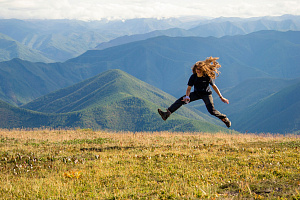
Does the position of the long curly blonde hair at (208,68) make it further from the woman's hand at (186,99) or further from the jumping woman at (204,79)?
the woman's hand at (186,99)

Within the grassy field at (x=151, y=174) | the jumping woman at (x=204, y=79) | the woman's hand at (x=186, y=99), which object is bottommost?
the grassy field at (x=151, y=174)

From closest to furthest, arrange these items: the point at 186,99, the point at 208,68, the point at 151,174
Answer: the point at 151,174 < the point at 208,68 < the point at 186,99

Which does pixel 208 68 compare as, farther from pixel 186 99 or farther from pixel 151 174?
pixel 151 174

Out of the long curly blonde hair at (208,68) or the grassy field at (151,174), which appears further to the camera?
the long curly blonde hair at (208,68)

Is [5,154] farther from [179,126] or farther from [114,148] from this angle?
[179,126]

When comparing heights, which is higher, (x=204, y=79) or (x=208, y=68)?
(x=208, y=68)

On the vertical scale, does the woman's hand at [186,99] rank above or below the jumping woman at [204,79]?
A: below

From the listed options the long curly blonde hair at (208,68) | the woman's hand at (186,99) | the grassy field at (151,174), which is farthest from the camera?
the woman's hand at (186,99)

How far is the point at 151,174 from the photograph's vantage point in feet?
34.1

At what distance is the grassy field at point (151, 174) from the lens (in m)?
8.23

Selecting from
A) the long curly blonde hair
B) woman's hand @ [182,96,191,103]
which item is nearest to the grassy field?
woman's hand @ [182,96,191,103]

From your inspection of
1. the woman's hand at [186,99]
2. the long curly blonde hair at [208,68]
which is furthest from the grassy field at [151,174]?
the long curly blonde hair at [208,68]

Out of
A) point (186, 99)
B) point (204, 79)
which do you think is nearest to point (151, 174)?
point (186, 99)

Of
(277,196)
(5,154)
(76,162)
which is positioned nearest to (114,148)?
(76,162)
